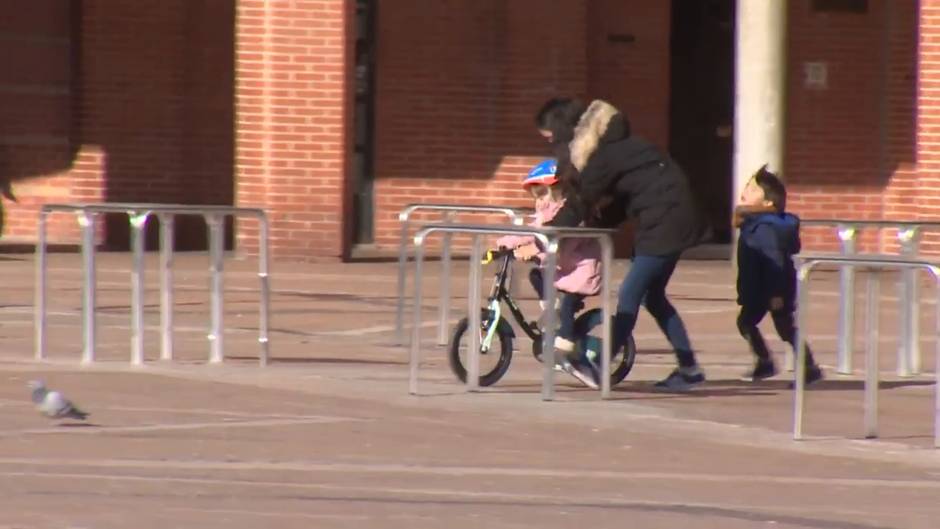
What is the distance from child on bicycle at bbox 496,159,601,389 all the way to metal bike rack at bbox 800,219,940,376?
5.31 ft

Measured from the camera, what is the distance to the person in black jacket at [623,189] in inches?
477

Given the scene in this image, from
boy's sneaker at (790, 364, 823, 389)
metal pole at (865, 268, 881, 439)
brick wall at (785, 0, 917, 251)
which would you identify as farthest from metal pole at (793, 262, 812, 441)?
brick wall at (785, 0, 917, 251)

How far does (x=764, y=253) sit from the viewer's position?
12.9 meters

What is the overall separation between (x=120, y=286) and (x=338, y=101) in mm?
3735

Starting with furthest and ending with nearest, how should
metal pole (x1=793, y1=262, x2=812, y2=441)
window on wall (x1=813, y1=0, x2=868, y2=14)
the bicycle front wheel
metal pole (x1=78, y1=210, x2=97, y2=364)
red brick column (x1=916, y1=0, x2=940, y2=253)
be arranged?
window on wall (x1=813, y1=0, x2=868, y2=14) → red brick column (x1=916, y1=0, x2=940, y2=253) → metal pole (x1=78, y1=210, x2=97, y2=364) → the bicycle front wheel → metal pole (x1=793, y1=262, x2=812, y2=441)

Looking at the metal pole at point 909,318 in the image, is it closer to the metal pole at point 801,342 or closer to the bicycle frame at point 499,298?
the bicycle frame at point 499,298

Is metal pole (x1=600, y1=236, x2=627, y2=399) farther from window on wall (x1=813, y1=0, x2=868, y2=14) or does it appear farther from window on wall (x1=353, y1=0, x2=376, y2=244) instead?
window on wall (x1=813, y1=0, x2=868, y2=14)

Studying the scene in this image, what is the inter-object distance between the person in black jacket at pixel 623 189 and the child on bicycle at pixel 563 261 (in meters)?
0.17

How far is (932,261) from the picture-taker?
33.4 ft

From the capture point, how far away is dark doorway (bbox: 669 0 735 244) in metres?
23.8

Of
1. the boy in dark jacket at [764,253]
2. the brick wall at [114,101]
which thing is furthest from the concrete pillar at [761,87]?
the brick wall at [114,101]

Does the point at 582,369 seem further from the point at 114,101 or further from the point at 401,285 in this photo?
the point at 114,101

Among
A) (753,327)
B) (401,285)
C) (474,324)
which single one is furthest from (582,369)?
(401,285)

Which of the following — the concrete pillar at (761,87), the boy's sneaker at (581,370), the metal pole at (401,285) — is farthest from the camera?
the concrete pillar at (761,87)
